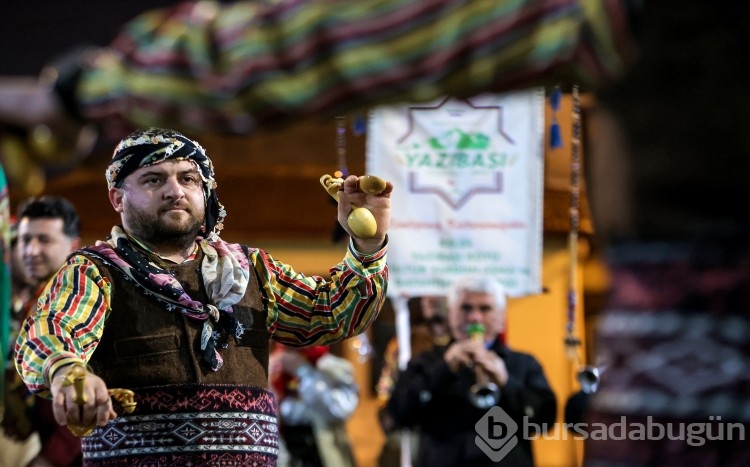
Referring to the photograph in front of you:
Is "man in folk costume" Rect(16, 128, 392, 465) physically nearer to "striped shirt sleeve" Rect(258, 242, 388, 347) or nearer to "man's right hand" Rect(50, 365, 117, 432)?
"striped shirt sleeve" Rect(258, 242, 388, 347)

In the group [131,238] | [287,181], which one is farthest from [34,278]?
[287,181]

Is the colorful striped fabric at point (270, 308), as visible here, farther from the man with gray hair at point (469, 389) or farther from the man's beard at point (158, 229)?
the man with gray hair at point (469, 389)

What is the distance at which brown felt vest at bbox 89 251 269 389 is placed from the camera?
3.17 metres

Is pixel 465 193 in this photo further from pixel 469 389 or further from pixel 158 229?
pixel 158 229

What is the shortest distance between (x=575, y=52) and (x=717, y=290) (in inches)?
14.2

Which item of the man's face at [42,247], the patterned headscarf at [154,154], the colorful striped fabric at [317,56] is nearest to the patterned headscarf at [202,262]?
the patterned headscarf at [154,154]

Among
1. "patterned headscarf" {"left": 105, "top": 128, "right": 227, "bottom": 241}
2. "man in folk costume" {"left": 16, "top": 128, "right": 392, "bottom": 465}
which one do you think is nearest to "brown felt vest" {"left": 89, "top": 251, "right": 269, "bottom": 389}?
"man in folk costume" {"left": 16, "top": 128, "right": 392, "bottom": 465}

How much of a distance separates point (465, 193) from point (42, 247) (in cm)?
203

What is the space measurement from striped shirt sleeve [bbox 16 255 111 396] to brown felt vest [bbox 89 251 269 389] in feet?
0.15

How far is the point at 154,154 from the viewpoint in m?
3.34

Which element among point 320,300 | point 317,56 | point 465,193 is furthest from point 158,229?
point 465,193

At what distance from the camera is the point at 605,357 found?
179 centimetres

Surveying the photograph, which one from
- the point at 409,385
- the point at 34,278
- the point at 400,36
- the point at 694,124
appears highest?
the point at 400,36

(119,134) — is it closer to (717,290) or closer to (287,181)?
(717,290)
